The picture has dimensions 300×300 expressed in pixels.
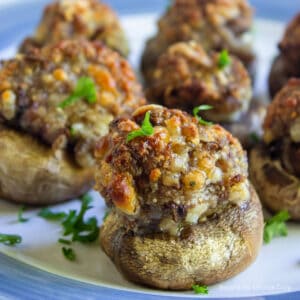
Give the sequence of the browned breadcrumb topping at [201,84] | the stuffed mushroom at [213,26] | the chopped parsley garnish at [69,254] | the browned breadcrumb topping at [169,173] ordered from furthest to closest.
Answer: the stuffed mushroom at [213,26] → the browned breadcrumb topping at [201,84] → the chopped parsley garnish at [69,254] → the browned breadcrumb topping at [169,173]

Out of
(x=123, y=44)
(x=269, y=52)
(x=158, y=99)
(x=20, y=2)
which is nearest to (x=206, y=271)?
(x=158, y=99)

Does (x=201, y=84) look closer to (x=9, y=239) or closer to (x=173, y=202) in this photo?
(x=173, y=202)

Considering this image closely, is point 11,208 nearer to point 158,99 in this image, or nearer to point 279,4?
point 158,99

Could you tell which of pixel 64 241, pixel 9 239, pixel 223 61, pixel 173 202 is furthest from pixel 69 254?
pixel 223 61

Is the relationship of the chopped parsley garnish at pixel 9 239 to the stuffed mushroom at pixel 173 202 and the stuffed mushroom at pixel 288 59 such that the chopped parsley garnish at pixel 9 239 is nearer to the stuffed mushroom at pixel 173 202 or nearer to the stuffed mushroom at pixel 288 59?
the stuffed mushroom at pixel 173 202

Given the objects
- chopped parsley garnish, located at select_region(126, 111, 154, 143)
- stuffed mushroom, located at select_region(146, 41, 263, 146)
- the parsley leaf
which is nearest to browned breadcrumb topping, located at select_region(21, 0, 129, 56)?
stuffed mushroom, located at select_region(146, 41, 263, 146)

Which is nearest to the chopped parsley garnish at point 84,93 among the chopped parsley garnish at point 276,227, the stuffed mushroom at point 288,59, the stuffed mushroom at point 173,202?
the stuffed mushroom at point 173,202
